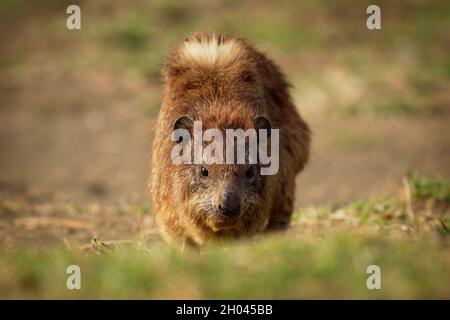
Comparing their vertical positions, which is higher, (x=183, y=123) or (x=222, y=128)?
(x=183, y=123)

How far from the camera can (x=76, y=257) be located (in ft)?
17.7

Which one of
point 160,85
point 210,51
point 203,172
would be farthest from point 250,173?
point 160,85

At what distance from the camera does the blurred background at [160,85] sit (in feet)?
38.1

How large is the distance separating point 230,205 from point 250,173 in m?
0.47

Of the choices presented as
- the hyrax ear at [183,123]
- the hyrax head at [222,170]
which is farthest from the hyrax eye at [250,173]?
the hyrax ear at [183,123]

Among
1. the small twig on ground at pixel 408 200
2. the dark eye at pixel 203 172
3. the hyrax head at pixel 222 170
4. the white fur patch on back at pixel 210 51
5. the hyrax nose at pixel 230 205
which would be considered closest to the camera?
the hyrax nose at pixel 230 205

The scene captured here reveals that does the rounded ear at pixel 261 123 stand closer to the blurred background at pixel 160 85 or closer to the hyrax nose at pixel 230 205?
the hyrax nose at pixel 230 205

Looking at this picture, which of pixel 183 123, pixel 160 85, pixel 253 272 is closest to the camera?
→ pixel 253 272

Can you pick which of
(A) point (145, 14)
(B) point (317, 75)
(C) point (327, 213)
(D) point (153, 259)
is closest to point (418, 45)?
(B) point (317, 75)

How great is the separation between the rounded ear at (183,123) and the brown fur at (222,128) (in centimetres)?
9

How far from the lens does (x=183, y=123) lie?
644 cm

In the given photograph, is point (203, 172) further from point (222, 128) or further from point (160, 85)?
point (160, 85)

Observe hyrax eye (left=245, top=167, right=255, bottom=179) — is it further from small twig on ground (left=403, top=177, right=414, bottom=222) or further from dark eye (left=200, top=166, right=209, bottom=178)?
small twig on ground (left=403, top=177, right=414, bottom=222)
